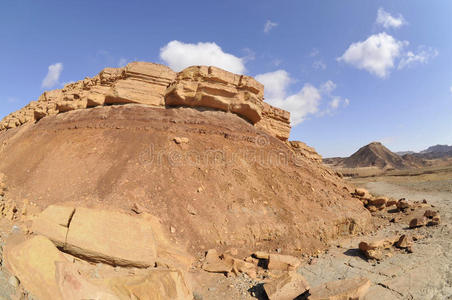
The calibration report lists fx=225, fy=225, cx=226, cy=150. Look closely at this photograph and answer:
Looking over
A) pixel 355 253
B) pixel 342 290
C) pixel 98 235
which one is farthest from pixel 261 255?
pixel 98 235

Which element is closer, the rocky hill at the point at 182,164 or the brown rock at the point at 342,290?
the brown rock at the point at 342,290

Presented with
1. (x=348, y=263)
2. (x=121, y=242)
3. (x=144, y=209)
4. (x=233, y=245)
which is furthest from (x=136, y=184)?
(x=348, y=263)

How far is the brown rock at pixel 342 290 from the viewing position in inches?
195

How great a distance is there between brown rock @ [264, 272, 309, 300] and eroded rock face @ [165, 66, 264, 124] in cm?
1023

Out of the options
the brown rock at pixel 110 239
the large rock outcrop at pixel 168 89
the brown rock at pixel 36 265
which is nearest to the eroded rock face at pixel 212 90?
the large rock outcrop at pixel 168 89

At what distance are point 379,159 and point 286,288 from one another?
7958 centimetres

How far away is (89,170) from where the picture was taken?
9.73 m

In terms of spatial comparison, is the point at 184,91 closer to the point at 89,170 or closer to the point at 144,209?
the point at 89,170

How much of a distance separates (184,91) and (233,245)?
8892 mm

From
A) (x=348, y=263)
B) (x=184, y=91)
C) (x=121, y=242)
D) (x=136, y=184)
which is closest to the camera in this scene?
(x=121, y=242)

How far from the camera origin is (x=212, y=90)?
524 inches

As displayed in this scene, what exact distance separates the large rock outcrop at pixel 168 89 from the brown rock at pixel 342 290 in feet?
34.9

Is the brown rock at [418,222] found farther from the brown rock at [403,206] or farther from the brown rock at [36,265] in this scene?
the brown rock at [36,265]

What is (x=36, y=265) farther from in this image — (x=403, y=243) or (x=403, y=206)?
(x=403, y=206)
